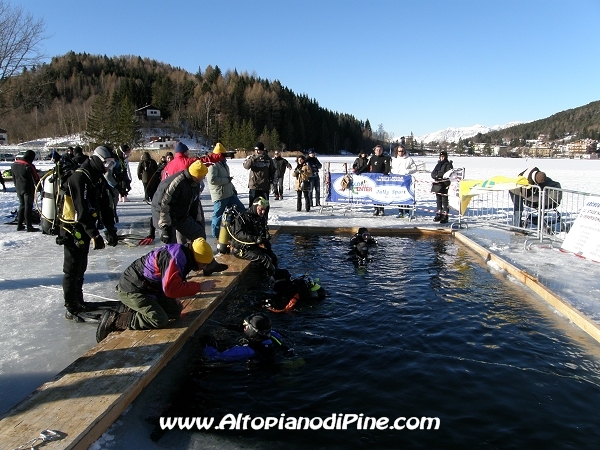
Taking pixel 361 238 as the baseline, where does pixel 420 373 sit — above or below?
below

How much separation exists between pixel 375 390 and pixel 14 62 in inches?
788

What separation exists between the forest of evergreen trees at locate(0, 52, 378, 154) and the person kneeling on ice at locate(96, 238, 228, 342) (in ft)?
250

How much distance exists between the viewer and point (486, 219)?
1288 centimetres

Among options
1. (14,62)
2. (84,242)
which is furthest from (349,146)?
(84,242)

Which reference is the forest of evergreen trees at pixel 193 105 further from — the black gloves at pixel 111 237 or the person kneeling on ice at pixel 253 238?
the black gloves at pixel 111 237

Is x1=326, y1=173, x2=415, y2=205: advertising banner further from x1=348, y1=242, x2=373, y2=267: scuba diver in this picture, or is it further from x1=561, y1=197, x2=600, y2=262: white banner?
x1=561, y1=197, x2=600, y2=262: white banner

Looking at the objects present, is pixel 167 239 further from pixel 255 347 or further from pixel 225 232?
pixel 255 347

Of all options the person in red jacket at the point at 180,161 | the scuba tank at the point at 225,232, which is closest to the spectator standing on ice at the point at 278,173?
the scuba tank at the point at 225,232

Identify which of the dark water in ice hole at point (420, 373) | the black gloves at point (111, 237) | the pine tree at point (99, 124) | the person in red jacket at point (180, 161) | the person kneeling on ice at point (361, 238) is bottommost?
the dark water in ice hole at point (420, 373)

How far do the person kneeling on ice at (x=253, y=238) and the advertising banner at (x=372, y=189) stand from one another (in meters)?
6.21

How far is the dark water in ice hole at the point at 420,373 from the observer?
344cm

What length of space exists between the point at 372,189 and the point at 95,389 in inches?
431

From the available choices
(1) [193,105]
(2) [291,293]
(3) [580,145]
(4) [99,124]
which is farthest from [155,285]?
(3) [580,145]

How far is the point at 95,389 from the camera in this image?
3518mm
